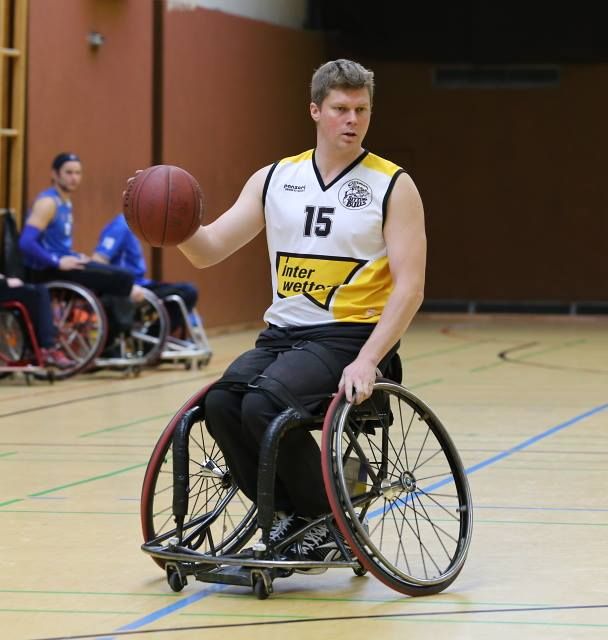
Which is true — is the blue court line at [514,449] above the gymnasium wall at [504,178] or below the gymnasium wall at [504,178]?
below

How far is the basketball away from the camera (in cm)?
364

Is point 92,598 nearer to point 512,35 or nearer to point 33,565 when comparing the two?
point 33,565

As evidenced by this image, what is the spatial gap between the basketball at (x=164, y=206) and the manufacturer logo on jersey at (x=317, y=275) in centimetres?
27

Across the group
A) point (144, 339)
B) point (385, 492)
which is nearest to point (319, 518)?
point (385, 492)

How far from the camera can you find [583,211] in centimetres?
1647

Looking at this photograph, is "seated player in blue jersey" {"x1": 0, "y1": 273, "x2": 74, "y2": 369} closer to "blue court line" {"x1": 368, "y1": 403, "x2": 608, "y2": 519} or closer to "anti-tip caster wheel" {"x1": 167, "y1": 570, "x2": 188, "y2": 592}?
"blue court line" {"x1": 368, "y1": 403, "x2": 608, "y2": 519}

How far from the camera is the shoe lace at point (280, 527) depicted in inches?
143

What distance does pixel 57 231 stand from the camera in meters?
9.19

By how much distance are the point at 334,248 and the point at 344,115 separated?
0.33m

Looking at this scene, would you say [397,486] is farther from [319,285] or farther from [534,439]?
[534,439]

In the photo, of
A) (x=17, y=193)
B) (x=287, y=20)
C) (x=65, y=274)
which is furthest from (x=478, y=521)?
(x=287, y=20)

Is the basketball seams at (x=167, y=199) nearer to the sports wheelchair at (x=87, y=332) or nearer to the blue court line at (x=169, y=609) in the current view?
the blue court line at (x=169, y=609)

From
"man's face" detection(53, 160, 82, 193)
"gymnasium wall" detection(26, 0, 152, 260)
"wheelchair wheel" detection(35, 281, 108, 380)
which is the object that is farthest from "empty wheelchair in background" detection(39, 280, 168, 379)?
"gymnasium wall" detection(26, 0, 152, 260)

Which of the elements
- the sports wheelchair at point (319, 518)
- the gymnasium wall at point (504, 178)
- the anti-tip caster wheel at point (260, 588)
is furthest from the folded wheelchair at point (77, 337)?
the gymnasium wall at point (504, 178)
